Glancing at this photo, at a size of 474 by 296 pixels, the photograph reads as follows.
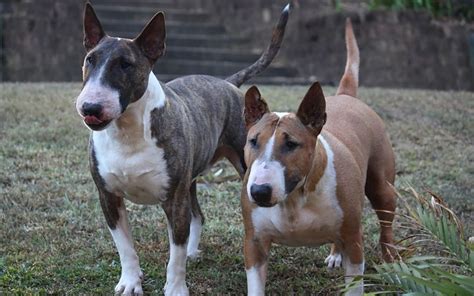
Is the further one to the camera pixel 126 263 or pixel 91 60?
pixel 126 263

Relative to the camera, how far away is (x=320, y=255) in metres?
5.78

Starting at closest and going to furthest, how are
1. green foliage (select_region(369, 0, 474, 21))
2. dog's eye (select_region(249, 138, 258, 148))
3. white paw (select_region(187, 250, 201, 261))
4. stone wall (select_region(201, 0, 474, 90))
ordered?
dog's eye (select_region(249, 138, 258, 148))
white paw (select_region(187, 250, 201, 261))
stone wall (select_region(201, 0, 474, 90))
green foliage (select_region(369, 0, 474, 21))

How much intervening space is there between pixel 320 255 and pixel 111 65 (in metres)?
2.11

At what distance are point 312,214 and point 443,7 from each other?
925 centimetres

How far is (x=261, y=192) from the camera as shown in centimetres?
393

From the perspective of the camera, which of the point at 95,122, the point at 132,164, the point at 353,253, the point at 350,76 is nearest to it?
the point at 95,122

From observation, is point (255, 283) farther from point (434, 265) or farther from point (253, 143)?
point (434, 265)

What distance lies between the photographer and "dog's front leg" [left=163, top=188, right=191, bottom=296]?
189 inches

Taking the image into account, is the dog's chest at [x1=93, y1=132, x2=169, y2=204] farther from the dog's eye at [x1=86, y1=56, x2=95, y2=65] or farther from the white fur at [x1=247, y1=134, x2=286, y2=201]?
the white fur at [x1=247, y1=134, x2=286, y2=201]

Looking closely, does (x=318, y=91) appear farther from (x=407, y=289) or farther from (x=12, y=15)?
(x=12, y=15)

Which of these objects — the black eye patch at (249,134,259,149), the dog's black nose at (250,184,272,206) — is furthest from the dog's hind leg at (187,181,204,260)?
the dog's black nose at (250,184,272,206)

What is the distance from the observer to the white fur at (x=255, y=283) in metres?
4.54

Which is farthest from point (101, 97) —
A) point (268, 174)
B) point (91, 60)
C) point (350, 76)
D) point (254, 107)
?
point (350, 76)

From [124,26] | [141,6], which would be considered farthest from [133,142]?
[141,6]
